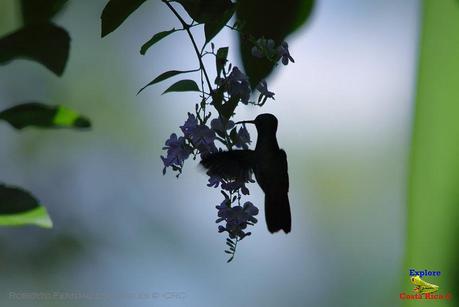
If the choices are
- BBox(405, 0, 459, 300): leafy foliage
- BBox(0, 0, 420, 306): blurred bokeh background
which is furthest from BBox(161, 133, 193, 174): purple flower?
BBox(405, 0, 459, 300): leafy foliage

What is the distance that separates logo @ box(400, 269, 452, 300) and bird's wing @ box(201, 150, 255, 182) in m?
0.78

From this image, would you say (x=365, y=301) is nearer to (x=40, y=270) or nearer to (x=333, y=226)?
(x=333, y=226)

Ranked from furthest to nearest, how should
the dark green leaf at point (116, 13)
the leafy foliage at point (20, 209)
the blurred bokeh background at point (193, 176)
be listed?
the blurred bokeh background at point (193, 176)
the dark green leaf at point (116, 13)
the leafy foliage at point (20, 209)

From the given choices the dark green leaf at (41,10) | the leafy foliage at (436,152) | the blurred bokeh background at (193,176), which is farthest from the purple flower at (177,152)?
the leafy foliage at (436,152)

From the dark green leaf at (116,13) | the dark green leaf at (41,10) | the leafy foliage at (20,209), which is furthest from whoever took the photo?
the dark green leaf at (116,13)

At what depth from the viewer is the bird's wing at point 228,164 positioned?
2.09ft

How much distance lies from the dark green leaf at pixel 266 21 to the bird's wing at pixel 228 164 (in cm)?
11

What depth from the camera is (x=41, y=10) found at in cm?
53

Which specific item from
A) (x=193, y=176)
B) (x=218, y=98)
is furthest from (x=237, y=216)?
(x=193, y=176)

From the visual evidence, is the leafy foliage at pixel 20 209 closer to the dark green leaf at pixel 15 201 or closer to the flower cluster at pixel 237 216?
the dark green leaf at pixel 15 201

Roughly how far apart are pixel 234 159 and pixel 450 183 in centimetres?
84

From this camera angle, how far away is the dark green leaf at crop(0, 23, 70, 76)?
0.46 meters

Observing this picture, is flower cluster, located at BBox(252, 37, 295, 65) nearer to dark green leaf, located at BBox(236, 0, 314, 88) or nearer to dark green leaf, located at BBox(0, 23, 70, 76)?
dark green leaf, located at BBox(236, 0, 314, 88)

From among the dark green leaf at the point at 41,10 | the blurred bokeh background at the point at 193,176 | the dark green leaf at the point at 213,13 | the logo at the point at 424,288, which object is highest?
the dark green leaf at the point at 213,13
